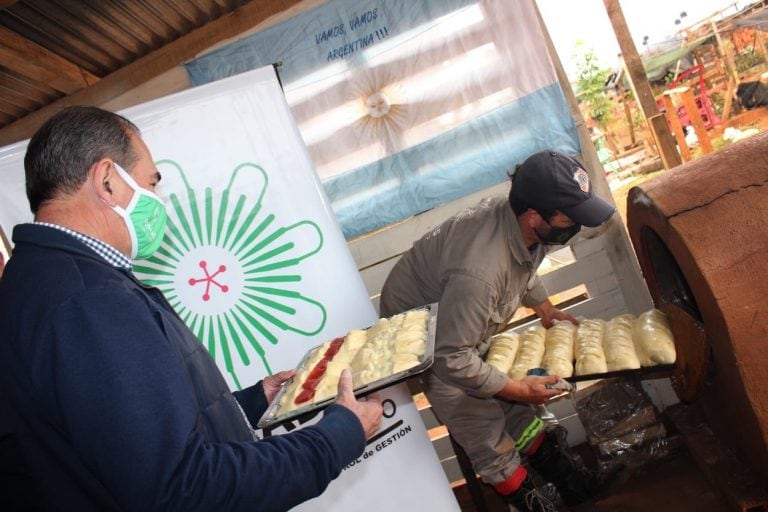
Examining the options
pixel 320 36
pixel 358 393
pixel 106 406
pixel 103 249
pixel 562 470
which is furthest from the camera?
pixel 320 36

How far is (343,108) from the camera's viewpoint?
4223 mm

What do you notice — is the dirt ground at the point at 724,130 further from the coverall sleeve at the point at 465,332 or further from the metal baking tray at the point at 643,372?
the coverall sleeve at the point at 465,332

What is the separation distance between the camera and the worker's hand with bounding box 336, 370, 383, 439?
172 cm

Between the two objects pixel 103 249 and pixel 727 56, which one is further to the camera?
pixel 727 56

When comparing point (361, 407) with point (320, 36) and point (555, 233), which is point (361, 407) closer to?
point (555, 233)

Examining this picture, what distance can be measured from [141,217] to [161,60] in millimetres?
3358

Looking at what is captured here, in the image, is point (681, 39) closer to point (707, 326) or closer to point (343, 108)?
point (343, 108)

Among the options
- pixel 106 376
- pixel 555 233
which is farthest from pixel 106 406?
pixel 555 233

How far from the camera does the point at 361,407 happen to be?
1753 mm

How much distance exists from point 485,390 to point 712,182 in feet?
4.33

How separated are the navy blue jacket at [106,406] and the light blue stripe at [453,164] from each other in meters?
2.88

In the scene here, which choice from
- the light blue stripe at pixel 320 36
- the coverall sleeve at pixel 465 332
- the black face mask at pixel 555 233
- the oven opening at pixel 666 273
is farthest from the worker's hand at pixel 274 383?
the light blue stripe at pixel 320 36

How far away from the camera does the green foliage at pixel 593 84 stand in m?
11.1

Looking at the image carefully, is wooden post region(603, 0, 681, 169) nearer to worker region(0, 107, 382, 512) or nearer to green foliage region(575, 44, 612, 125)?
worker region(0, 107, 382, 512)
